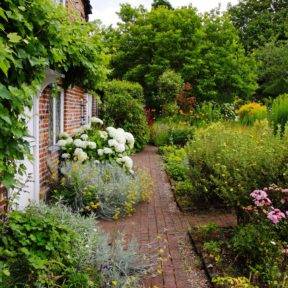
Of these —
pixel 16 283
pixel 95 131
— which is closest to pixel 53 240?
pixel 16 283

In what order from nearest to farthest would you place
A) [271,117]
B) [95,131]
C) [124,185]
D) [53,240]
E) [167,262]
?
1. [53,240]
2. [167,262]
3. [124,185]
4. [95,131]
5. [271,117]

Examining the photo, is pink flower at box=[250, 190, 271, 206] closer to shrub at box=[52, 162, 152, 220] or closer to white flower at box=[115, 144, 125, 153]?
shrub at box=[52, 162, 152, 220]

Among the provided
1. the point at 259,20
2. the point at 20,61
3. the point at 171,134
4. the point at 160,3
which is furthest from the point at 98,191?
the point at 259,20

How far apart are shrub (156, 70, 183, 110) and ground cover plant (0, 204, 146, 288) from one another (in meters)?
17.4

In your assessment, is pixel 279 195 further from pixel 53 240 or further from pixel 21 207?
pixel 21 207

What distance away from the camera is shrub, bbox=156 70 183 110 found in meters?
21.8

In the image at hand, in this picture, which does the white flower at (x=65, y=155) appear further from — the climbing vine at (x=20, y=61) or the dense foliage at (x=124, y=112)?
the dense foliage at (x=124, y=112)

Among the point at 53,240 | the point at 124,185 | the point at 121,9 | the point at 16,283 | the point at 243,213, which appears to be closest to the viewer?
the point at 16,283

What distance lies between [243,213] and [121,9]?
23339mm

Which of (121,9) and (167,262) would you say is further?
(121,9)

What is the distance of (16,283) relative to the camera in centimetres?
390

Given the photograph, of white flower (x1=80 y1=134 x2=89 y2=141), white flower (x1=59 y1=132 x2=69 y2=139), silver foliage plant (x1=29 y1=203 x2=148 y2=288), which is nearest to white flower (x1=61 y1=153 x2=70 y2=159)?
white flower (x1=59 y1=132 x2=69 y2=139)

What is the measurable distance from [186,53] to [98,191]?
1814 cm

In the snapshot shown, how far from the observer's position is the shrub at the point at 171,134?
1717cm
